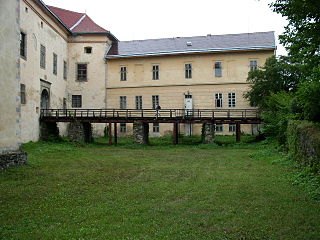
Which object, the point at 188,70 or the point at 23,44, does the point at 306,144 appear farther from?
the point at 188,70

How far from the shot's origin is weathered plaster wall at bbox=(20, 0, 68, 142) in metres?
24.6

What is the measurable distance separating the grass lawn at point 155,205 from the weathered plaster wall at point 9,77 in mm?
1705

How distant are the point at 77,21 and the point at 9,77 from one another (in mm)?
23694

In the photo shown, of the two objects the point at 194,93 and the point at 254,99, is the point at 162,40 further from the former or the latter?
the point at 254,99

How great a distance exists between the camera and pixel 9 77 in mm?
13633

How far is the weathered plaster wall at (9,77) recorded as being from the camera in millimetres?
13289

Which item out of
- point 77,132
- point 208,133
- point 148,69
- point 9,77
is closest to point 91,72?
point 148,69

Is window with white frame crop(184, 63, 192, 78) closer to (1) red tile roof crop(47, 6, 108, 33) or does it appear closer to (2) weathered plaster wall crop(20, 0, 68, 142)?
(1) red tile roof crop(47, 6, 108, 33)

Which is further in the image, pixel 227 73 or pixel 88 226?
pixel 227 73

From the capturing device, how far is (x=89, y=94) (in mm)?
34188

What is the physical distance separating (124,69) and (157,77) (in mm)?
3295

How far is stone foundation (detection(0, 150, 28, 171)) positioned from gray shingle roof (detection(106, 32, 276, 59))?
21139 millimetres

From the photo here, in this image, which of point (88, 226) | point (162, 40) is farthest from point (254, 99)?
point (88, 226)

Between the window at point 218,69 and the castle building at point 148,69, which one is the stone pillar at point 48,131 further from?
the window at point 218,69
